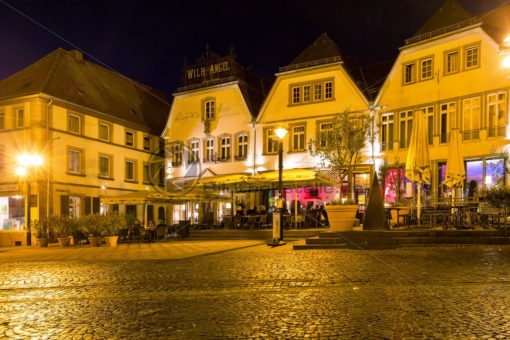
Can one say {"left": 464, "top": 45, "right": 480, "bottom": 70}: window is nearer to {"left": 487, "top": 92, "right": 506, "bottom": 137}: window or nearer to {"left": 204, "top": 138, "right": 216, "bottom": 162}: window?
{"left": 487, "top": 92, "right": 506, "bottom": 137}: window

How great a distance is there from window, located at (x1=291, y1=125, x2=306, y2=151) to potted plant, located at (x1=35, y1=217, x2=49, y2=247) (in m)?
15.0

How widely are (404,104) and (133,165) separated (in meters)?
22.0

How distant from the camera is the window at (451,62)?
25.9 meters

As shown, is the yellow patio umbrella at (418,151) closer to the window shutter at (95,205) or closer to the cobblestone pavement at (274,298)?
the cobblestone pavement at (274,298)

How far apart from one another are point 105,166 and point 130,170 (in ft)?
10.2

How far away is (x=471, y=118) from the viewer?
2517 centimetres

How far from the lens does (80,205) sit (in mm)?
34000

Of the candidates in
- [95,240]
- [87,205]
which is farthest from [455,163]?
[87,205]

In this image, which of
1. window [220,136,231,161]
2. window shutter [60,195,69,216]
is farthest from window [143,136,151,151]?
window shutter [60,195,69,216]

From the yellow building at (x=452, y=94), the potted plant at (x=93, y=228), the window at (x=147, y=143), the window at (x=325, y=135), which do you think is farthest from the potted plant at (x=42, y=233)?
the yellow building at (x=452, y=94)

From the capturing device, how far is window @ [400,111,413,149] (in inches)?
1077

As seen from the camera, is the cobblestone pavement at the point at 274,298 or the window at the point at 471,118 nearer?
the cobblestone pavement at the point at 274,298

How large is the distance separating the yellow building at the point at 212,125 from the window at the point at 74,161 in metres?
6.32

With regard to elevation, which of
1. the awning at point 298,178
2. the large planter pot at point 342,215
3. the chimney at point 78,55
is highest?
the chimney at point 78,55
